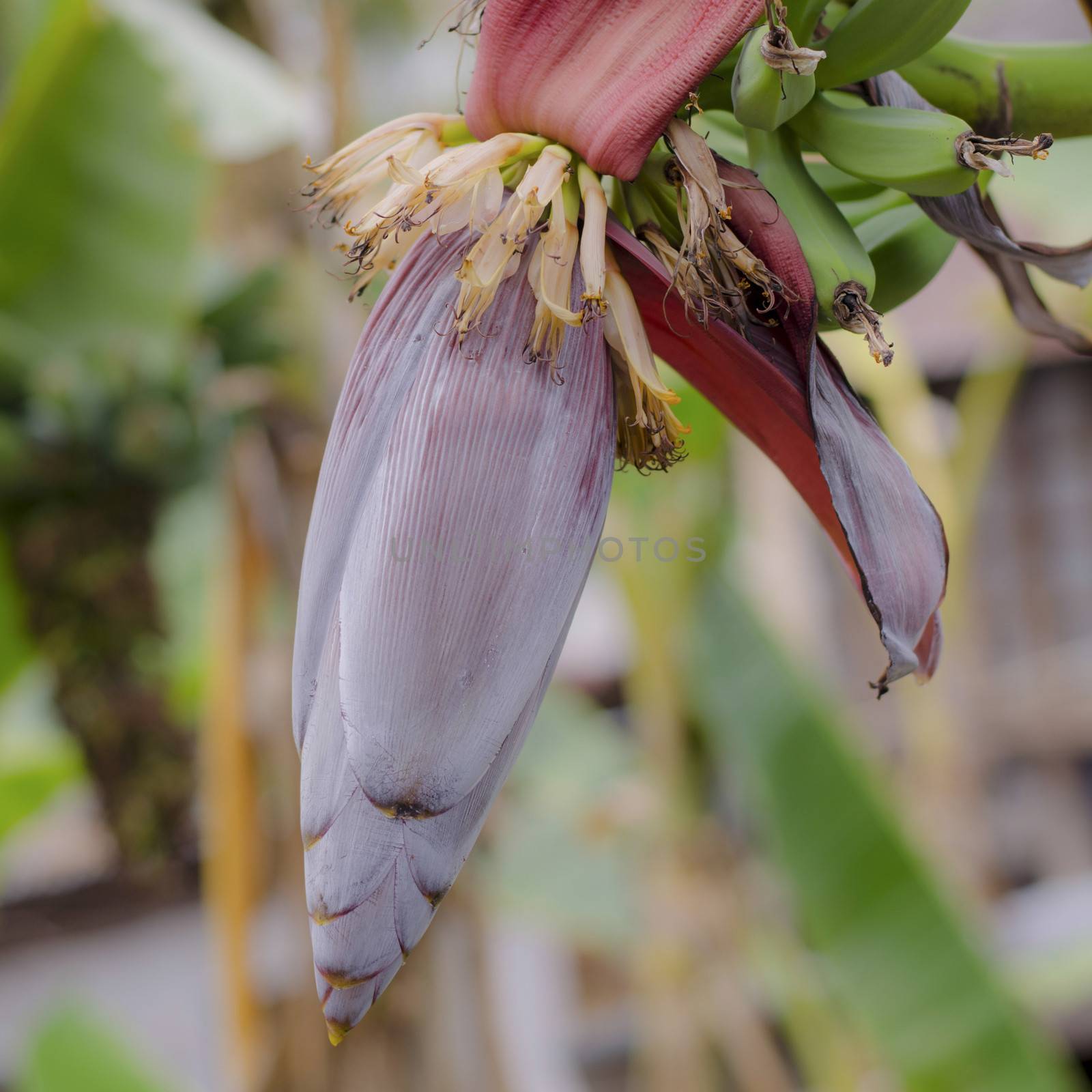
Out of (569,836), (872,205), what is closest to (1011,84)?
(872,205)

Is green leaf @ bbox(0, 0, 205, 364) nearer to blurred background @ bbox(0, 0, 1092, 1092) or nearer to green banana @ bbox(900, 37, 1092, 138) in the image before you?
blurred background @ bbox(0, 0, 1092, 1092)

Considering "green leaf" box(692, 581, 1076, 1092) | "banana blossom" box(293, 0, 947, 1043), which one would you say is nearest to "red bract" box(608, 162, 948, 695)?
"banana blossom" box(293, 0, 947, 1043)

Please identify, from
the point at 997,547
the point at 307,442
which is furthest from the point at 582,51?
the point at 997,547

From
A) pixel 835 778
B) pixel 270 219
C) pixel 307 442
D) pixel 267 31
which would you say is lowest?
pixel 835 778

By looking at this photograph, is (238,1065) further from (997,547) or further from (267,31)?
(997,547)

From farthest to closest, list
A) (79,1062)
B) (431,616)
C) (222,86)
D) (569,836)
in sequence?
(569,836), (79,1062), (222,86), (431,616)

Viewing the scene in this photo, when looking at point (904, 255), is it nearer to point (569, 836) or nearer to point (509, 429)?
point (509, 429)

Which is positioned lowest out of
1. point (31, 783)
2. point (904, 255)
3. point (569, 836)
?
point (569, 836)
